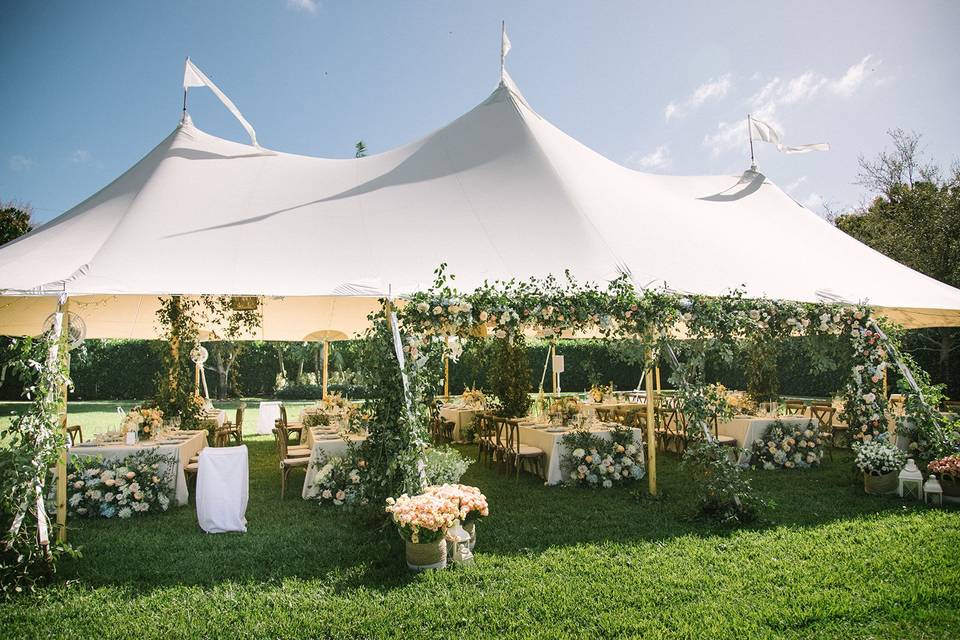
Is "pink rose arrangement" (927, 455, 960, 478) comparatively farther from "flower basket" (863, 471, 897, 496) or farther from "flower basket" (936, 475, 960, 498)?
"flower basket" (863, 471, 897, 496)

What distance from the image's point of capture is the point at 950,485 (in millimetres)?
6535

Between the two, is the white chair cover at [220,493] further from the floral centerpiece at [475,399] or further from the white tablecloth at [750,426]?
the white tablecloth at [750,426]

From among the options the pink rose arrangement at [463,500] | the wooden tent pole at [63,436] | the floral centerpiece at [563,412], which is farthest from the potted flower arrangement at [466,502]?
the floral centerpiece at [563,412]

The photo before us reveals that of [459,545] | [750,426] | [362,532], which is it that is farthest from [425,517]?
[750,426]

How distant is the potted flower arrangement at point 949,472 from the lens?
255 inches

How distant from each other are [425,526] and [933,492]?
18.7ft

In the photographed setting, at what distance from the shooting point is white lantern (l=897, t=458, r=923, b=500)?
22.0 ft

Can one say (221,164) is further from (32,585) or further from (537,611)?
(537,611)

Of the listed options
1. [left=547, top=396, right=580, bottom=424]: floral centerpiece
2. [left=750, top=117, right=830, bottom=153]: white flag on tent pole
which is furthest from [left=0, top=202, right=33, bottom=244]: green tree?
[left=750, top=117, right=830, bottom=153]: white flag on tent pole

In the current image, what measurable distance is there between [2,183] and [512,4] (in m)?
26.0

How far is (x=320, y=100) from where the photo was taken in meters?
12.5

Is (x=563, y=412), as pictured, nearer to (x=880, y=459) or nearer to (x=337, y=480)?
(x=337, y=480)

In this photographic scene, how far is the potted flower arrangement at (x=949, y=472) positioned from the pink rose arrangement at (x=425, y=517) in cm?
547

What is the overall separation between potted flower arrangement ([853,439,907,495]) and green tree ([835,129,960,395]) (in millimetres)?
9553
